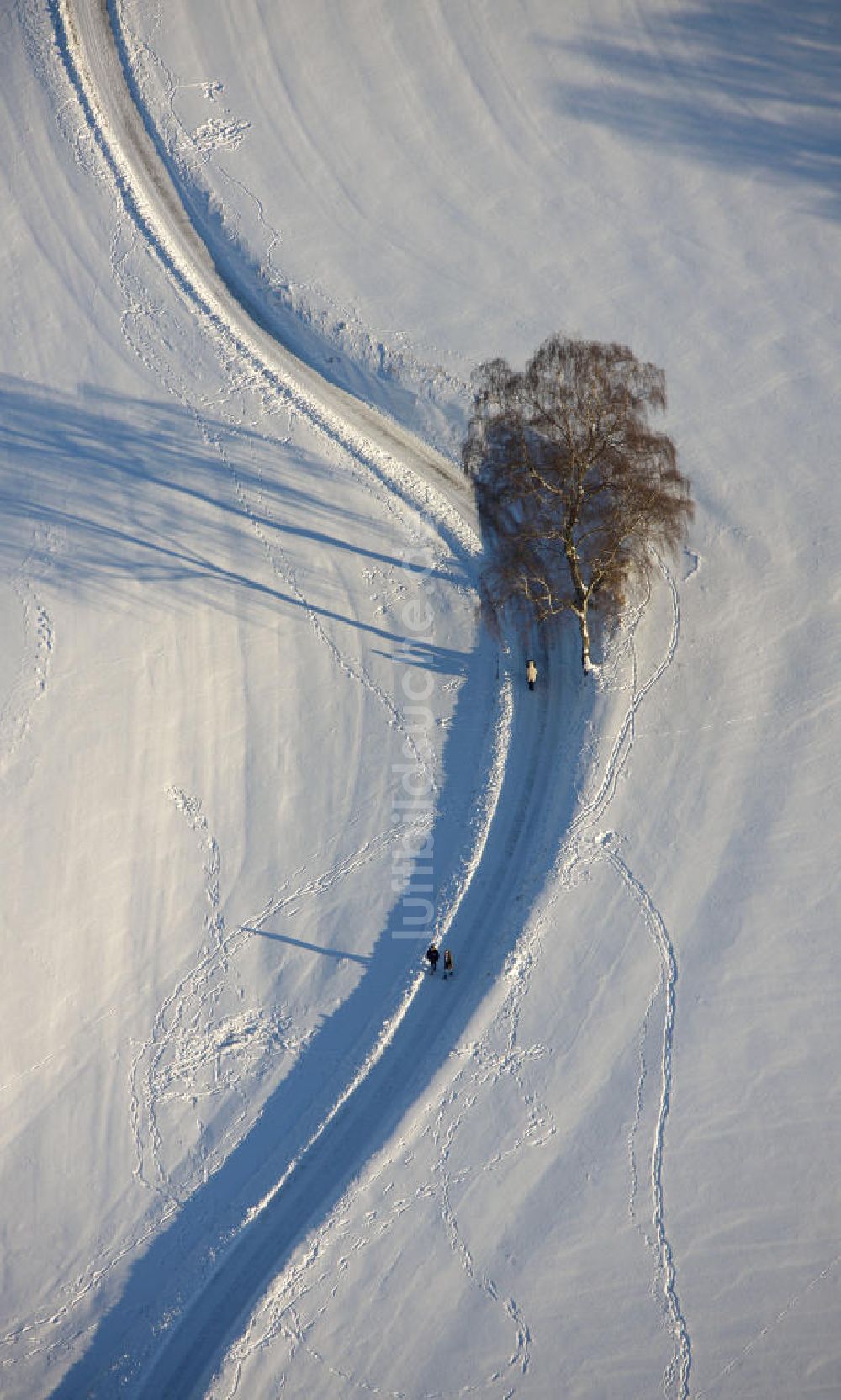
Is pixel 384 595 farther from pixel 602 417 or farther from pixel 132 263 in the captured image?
pixel 132 263

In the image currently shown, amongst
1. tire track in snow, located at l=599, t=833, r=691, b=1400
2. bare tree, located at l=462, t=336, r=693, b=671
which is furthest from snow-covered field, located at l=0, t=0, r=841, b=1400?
bare tree, located at l=462, t=336, r=693, b=671

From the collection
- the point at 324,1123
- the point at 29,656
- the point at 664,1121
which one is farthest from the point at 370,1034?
the point at 29,656

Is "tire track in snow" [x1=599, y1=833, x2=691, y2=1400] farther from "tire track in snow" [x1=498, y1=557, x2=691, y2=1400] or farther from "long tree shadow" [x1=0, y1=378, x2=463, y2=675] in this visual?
"long tree shadow" [x1=0, y1=378, x2=463, y2=675]

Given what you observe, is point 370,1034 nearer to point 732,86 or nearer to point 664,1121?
Result: point 664,1121

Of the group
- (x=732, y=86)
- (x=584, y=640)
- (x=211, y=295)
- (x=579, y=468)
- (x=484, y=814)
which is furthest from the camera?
(x=732, y=86)

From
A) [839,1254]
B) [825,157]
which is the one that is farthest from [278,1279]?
[825,157]

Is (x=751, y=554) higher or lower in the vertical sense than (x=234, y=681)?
higher
